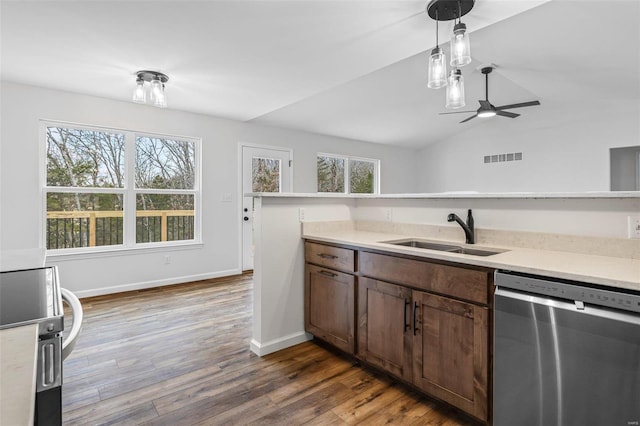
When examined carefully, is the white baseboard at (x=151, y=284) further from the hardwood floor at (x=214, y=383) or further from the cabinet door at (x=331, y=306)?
the cabinet door at (x=331, y=306)

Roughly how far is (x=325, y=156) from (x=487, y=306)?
4.89 meters

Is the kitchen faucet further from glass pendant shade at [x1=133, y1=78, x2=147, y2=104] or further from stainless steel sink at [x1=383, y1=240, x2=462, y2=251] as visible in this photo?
glass pendant shade at [x1=133, y1=78, x2=147, y2=104]

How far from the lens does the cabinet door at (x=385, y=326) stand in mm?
1905

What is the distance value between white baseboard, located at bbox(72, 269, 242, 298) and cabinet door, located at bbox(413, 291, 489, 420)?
11.6ft

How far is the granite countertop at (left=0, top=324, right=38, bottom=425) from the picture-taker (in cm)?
39

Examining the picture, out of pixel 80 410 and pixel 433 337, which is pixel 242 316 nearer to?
pixel 80 410

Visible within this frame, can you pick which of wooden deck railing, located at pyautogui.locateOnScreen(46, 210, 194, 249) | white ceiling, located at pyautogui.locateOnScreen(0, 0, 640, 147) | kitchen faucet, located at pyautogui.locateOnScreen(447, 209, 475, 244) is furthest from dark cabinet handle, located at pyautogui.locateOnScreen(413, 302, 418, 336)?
wooden deck railing, located at pyautogui.locateOnScreen(46, 210, 194, 249)

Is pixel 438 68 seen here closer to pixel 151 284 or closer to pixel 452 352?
pixel 452 352

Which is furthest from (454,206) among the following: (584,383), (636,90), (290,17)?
(636,90)

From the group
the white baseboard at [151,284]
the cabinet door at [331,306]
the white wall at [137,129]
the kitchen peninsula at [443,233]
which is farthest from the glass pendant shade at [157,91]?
the white baseboard at [151,284]

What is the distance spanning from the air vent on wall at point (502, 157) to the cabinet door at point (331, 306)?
18.6 ft

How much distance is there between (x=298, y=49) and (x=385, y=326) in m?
2.23

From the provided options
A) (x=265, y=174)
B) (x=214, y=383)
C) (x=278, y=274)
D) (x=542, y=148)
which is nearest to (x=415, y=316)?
(x=278, y=274)

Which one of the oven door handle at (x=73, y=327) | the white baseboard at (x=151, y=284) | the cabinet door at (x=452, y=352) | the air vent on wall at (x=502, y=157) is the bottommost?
the white baseboard at (x=151, y=284)
